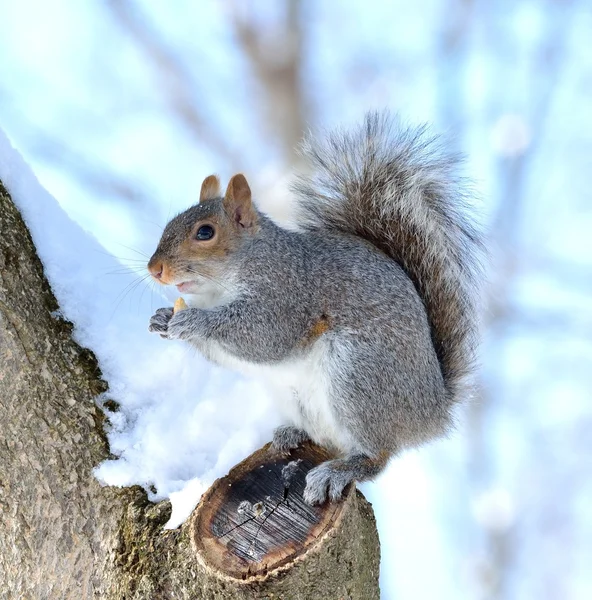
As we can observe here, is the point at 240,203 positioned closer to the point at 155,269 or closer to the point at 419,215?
the point at 155,269

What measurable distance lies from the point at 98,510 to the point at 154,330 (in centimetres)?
56

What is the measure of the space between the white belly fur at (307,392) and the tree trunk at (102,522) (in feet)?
1.22

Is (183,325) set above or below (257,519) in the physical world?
above

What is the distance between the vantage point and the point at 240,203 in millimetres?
2396

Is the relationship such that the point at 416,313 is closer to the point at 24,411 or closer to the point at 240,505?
the point at 240,505

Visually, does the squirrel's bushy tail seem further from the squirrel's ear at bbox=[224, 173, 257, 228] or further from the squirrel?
Result: the squirrel's ear at bbox=[224, 173, 257, 228]

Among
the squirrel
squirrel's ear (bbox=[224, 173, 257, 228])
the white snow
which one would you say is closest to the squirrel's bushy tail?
the squirrel

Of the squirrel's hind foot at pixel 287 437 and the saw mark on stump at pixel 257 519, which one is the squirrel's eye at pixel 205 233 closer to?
the squirrel's hind foot at pixel 287 437

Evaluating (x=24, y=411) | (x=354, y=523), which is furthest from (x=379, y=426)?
(x=24, y=411)

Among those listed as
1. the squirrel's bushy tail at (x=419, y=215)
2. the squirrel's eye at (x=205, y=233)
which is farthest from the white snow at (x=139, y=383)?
the squirrel's bushy tail at (x=419, y=215)

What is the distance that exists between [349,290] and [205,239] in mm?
473

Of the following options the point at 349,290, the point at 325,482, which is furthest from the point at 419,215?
the point at 325,482

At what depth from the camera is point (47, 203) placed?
6.86 feet

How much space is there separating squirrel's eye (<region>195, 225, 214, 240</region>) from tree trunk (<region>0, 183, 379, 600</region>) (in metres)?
0.60
